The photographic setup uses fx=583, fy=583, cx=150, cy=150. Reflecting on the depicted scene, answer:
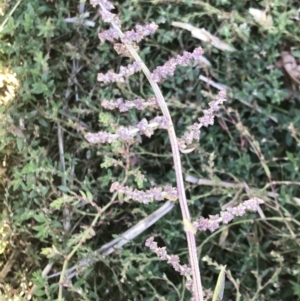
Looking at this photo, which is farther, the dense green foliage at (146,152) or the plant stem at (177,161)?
the dense green foliage at (146,152)

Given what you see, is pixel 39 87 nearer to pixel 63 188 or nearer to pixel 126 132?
pixel 63 188

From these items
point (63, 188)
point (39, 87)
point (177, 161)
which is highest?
point (177, 161)

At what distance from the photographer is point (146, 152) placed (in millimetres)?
1362

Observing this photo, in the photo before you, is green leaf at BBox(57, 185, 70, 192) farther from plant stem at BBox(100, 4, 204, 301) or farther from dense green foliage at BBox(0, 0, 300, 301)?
plant stem at BBox(100, 4, 204, 301)

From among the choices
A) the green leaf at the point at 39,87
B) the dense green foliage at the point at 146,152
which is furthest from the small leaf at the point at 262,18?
the green leaf at the point at 39,87

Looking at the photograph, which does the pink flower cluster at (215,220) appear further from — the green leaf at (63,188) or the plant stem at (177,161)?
the green leaf at (63,188)

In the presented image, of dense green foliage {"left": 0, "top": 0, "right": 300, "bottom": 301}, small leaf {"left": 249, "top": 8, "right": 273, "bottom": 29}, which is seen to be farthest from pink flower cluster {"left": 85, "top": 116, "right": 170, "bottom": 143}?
small leaf {"left": 249, "top": 8, "right": 273, "bottom": 29}

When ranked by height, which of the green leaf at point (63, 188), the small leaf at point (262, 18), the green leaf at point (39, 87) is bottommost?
the green leaf at point (63, 188)

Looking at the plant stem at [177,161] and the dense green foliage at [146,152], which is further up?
the plant stem at [177,161]

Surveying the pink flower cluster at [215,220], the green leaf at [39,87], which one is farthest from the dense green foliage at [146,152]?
the pink flower cluster at [215,220]

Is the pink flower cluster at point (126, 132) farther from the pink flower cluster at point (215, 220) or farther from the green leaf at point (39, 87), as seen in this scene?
the green leaf at point (39, 87)

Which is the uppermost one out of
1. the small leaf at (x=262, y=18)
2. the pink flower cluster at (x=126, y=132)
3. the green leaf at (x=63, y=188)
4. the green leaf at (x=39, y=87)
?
the pink flower cluster at (x=126, y=132)

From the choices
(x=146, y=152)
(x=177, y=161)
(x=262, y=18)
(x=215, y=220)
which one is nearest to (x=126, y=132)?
(x=177, y=161)

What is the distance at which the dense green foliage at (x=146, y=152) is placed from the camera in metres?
1.35
